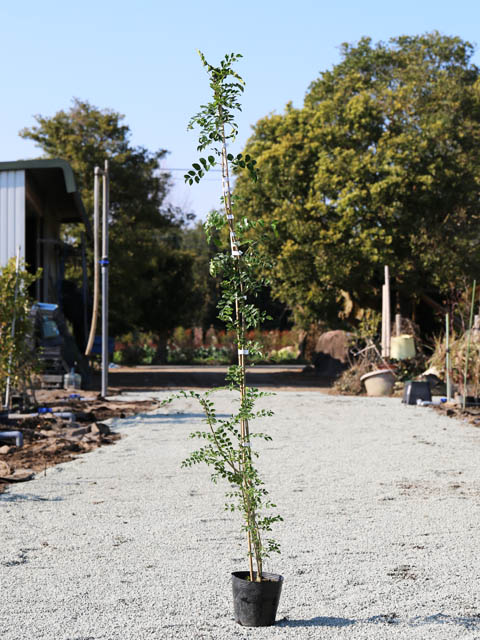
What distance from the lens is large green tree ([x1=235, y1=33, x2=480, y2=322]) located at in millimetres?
23266

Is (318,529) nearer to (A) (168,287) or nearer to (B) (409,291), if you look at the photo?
(B) (409,291)

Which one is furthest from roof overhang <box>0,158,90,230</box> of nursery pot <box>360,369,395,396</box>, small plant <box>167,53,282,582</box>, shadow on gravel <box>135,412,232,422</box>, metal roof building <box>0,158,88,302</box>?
small plant <box>167,53,282,582</box>

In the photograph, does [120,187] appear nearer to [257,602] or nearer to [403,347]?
[403,347]

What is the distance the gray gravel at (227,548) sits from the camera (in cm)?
365

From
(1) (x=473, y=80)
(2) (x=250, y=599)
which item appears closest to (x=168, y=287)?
(1) (x=473, y=80)

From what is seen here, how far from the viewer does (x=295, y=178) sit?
2541 centimetres

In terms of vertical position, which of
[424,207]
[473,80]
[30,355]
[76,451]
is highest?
[473,80]

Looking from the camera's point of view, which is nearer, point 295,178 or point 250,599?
point 250,599

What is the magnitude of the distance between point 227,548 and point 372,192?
18.9m

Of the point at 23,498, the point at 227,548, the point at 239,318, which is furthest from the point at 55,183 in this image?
the point at 239,318

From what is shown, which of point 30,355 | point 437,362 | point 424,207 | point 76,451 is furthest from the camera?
point 424,207

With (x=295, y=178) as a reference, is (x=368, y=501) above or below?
below

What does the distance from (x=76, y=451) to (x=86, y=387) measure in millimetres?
11154

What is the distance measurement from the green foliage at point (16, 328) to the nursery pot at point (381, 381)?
30.4 feet
